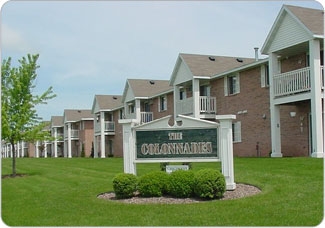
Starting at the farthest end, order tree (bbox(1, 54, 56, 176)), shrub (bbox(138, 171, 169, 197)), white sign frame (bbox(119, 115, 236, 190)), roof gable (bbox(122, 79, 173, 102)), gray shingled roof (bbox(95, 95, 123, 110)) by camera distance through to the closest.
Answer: gray shingled roof (bbox(95, 95, 123, 110)) → roof gable (bbox(122, 79, 173, 102)) → tree (bbox(1, 54, 56, 176)) → white sign frame (bbox(119, 115, 236, 190)) → shrub (bbox(138, 171, 169, 197))

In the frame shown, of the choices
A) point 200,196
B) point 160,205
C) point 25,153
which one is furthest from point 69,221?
point 25,153

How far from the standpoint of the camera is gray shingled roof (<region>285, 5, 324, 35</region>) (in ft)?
65.6

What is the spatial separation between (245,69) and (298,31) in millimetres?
5959

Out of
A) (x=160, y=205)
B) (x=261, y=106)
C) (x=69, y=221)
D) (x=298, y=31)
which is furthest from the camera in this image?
(x=261, y=106)

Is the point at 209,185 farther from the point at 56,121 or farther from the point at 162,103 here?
the point at 56,121

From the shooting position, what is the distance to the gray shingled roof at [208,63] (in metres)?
30.4

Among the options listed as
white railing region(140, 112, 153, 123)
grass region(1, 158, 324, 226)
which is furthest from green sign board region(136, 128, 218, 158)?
white railing region(140, 112, 153, 123)

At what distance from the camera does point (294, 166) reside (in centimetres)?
1538

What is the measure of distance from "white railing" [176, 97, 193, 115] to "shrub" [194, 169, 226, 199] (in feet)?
65.9

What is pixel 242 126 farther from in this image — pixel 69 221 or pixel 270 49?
pixel 69 221

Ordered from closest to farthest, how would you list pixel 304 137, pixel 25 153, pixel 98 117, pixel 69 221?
1. pixel 69 221
2. pixel 304 137
3. pixel 98 117
4. pixel 25 153

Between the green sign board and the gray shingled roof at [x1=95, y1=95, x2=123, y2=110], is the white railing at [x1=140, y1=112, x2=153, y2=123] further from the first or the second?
the green sign board

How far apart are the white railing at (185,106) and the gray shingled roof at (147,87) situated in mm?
7668

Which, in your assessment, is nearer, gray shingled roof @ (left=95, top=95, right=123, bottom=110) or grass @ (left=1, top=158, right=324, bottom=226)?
grass @ (left=1, top=158, right=324, bottom=226)
